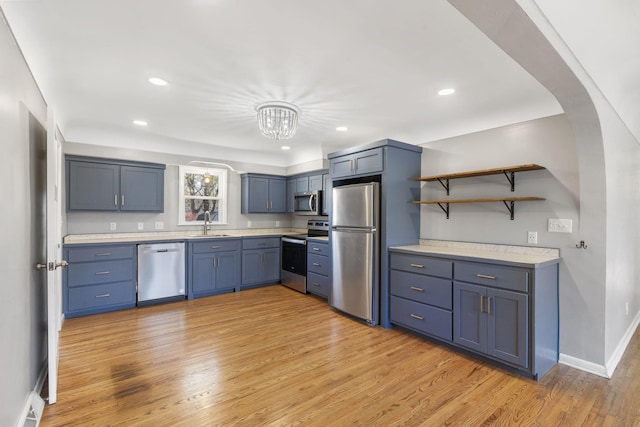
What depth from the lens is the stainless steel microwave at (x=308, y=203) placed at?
5129 mm

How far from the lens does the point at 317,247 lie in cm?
466

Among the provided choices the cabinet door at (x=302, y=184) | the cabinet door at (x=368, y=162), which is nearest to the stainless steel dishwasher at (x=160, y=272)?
the cabinet door at (x=302, y=184)

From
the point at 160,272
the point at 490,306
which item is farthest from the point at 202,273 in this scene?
the point at 490,306

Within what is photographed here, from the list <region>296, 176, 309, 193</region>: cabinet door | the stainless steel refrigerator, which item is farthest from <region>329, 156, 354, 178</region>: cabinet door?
<region>296, 176, 309, 193</region>: cabinet door

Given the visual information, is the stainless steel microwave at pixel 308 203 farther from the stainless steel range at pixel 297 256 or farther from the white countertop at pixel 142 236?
the white countertop at pixel 142 236

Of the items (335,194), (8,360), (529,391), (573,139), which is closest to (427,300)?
(529,391)

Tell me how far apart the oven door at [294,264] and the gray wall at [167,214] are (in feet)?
2.71

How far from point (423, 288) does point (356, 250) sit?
2.92 feet

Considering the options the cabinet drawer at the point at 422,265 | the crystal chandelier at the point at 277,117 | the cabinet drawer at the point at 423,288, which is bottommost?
the cabinet drawer at the point at 423,288

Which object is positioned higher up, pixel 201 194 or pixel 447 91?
pixel 447 91

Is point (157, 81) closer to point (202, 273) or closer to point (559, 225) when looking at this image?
point (202, 273)

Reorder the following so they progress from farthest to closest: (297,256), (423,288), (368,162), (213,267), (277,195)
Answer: (277,195) → (297,256) → (213,267) → (368,162) → (423,288)

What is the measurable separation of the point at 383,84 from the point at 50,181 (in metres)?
2.52

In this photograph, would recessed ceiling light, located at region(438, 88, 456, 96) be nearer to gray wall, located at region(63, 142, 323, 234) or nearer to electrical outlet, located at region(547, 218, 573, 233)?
electrical outlet, located at region(547, 218, 573, 233)
